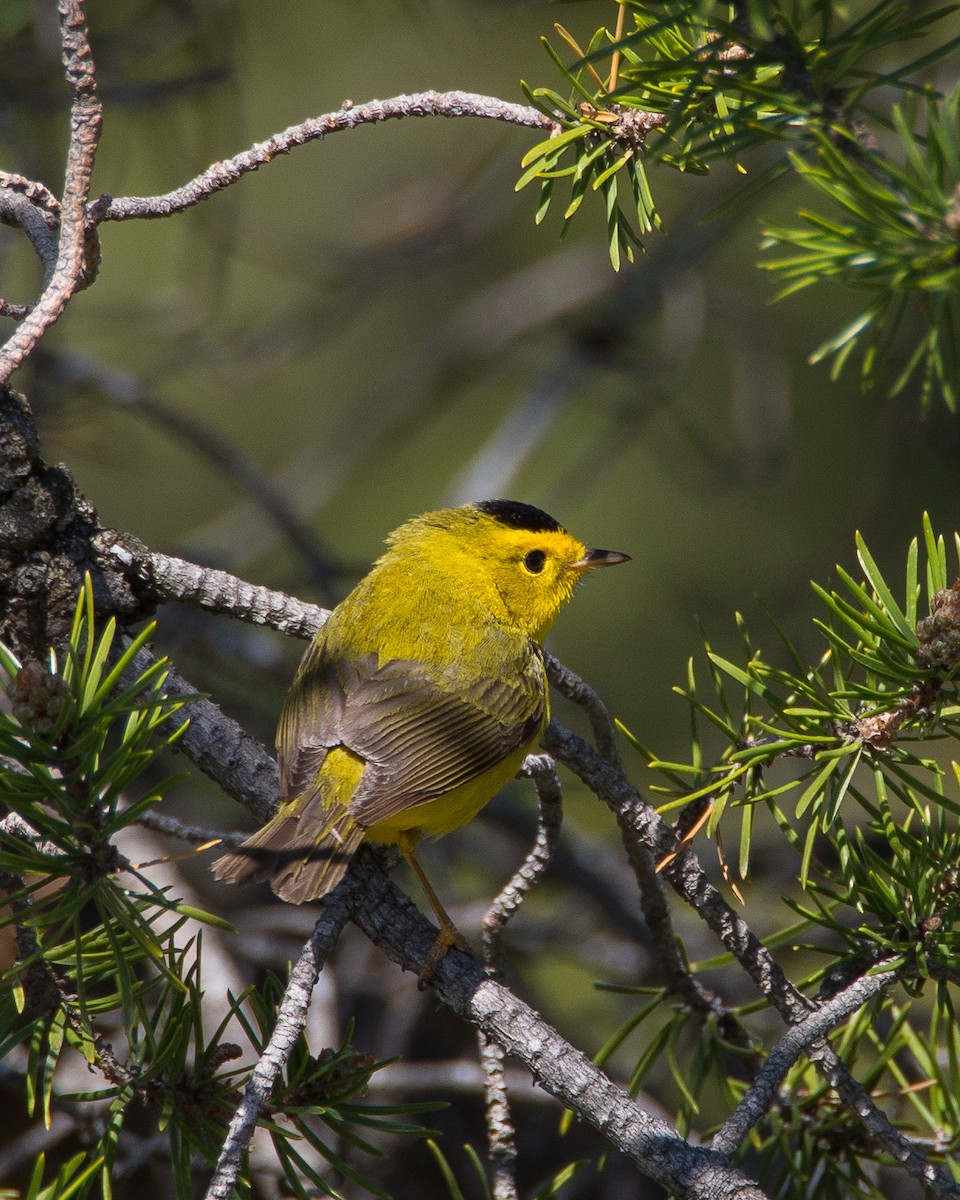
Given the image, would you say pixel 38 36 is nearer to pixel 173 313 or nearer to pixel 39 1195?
pixel 173 313

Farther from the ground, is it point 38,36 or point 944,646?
point 38,36

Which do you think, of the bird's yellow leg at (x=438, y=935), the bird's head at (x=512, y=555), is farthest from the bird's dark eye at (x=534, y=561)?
the bird's yellow leg at (x=438, y=935)

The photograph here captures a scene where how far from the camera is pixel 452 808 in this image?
2699 mm

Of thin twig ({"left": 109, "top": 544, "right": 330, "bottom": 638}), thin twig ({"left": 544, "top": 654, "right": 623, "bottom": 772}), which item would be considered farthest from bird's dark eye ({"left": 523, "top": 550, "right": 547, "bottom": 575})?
thin twig ({"left": 109, "top": 544, "right": 330, "bottom": 638})

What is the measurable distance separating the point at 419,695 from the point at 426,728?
0.39 ft

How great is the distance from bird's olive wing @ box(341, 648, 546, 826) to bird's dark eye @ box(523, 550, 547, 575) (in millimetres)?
459

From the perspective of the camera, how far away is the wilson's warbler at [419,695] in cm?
224

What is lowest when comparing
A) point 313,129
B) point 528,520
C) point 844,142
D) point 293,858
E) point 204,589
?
point 293,858

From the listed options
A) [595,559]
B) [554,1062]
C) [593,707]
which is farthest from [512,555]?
[554,1062]

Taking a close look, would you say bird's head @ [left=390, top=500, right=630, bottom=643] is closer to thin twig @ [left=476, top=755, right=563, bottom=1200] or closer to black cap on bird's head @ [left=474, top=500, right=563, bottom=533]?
black cap on bird's head @ [left=474, top=500, right=563, bottom=533]

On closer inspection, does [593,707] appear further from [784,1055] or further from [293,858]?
[784,1055]

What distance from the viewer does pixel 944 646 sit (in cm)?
156

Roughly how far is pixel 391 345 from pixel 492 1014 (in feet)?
18.7

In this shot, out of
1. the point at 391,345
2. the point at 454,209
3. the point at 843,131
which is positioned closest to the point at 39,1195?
the point at 843,131
